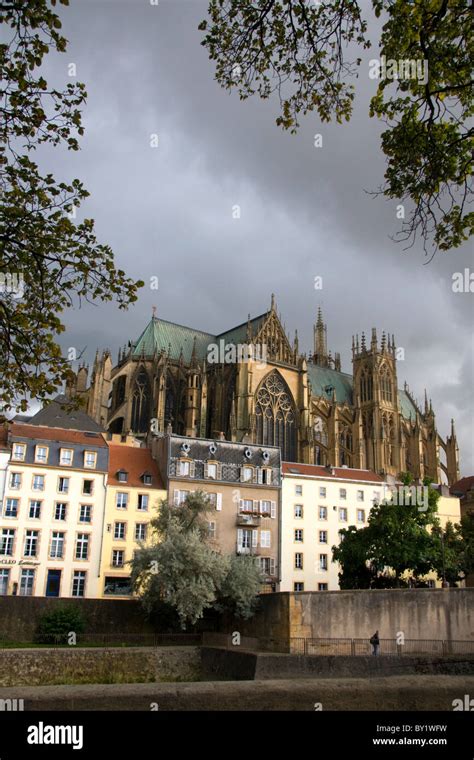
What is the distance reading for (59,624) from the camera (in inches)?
1246

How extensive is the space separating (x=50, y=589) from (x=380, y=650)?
2002 centimetres

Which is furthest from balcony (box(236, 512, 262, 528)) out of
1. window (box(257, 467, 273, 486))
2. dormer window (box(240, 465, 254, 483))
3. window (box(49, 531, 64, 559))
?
window (box(49, 531, 64, 559))

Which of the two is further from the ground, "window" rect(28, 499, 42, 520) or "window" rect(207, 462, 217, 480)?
"window" rect(207, 462, 217, 480)

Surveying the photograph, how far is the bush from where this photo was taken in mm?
31453

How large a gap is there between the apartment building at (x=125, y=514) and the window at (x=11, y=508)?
541 cm

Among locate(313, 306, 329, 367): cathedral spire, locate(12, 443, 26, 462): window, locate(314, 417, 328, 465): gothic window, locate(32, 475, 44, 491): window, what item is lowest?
locate(32, 475, 44, 491): window

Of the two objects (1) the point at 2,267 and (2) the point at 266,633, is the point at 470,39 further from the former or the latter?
(2) the point at 266,633

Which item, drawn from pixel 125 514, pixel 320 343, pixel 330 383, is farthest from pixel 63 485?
pixel 320 343

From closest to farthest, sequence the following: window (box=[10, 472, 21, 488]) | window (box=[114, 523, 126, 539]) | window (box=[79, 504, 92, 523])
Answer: window (box=[10, 472, 21, 488]) → window (box=[79, 504, 92, 523]) → window (box=[114, 523, 126, 539])

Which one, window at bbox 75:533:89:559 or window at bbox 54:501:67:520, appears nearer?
window at bbox 75:533:89:559

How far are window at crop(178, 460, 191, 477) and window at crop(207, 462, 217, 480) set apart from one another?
1.43 meters

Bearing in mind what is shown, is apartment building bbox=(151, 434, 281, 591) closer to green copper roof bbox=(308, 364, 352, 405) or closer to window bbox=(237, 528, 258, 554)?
window bbox=(237, 528, 258, 554)

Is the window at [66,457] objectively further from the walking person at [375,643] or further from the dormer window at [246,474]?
the walking person at [375,643]
